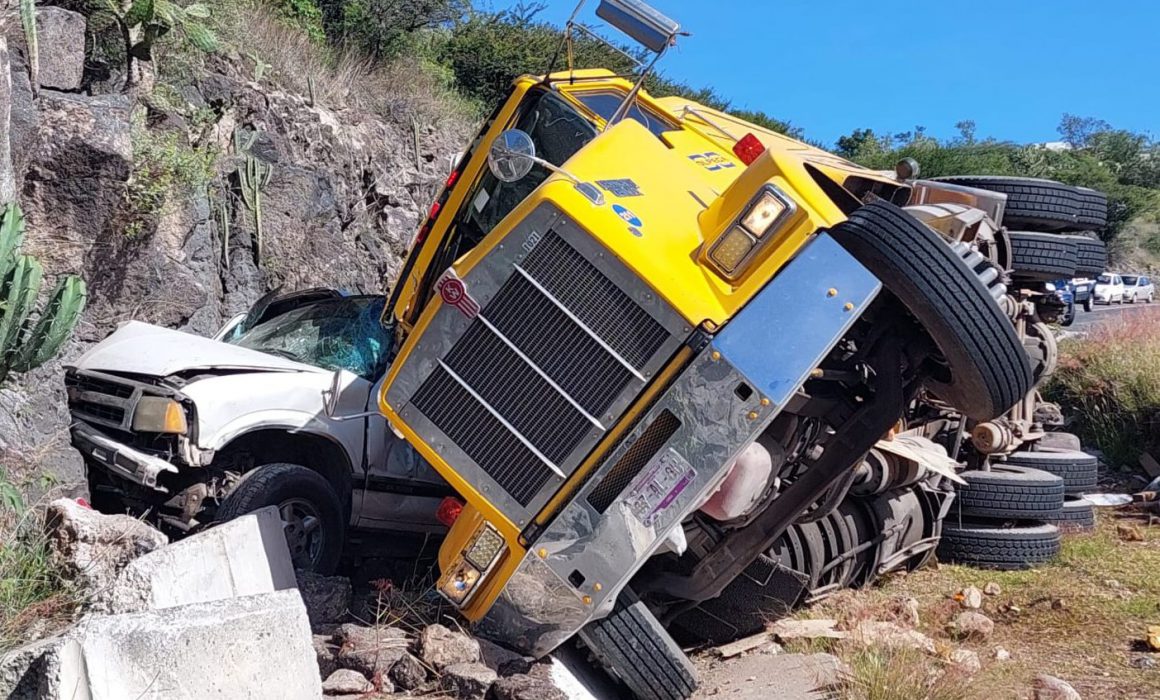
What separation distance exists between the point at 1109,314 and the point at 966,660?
2498 centimetres

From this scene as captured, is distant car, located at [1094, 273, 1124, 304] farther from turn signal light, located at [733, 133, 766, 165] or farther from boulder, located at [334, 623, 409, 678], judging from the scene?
boulder, located at [334, 623, 409, 678]

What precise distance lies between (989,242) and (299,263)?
7.14 metres

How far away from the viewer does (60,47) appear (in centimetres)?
811

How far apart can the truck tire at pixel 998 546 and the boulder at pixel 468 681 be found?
419 centimetres

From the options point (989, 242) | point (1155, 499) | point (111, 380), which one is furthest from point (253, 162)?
point (1155, 499)

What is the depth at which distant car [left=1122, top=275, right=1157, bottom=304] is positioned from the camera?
38594mm

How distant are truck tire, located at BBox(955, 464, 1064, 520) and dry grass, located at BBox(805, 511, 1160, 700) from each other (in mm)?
402

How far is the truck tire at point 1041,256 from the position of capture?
7.66 m

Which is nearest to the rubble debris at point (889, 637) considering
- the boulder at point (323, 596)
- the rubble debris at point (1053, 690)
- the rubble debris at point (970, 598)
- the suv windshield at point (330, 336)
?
the rubble debris at point (1053, 690)

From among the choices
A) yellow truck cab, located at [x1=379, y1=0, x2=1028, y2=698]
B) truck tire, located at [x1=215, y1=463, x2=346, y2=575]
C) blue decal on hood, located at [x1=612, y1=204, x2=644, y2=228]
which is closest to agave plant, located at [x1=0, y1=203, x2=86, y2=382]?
truck tire, located at [x1=215, y1=463, x2=346, y2=575]

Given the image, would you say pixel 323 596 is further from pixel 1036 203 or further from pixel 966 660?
pixel 1036 203

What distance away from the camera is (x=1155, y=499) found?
9234 mm

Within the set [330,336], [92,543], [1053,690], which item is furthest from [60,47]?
[1053,690]

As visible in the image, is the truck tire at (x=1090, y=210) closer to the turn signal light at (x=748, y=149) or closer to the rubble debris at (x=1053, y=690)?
the turn signal light at (x=748, y=149)
